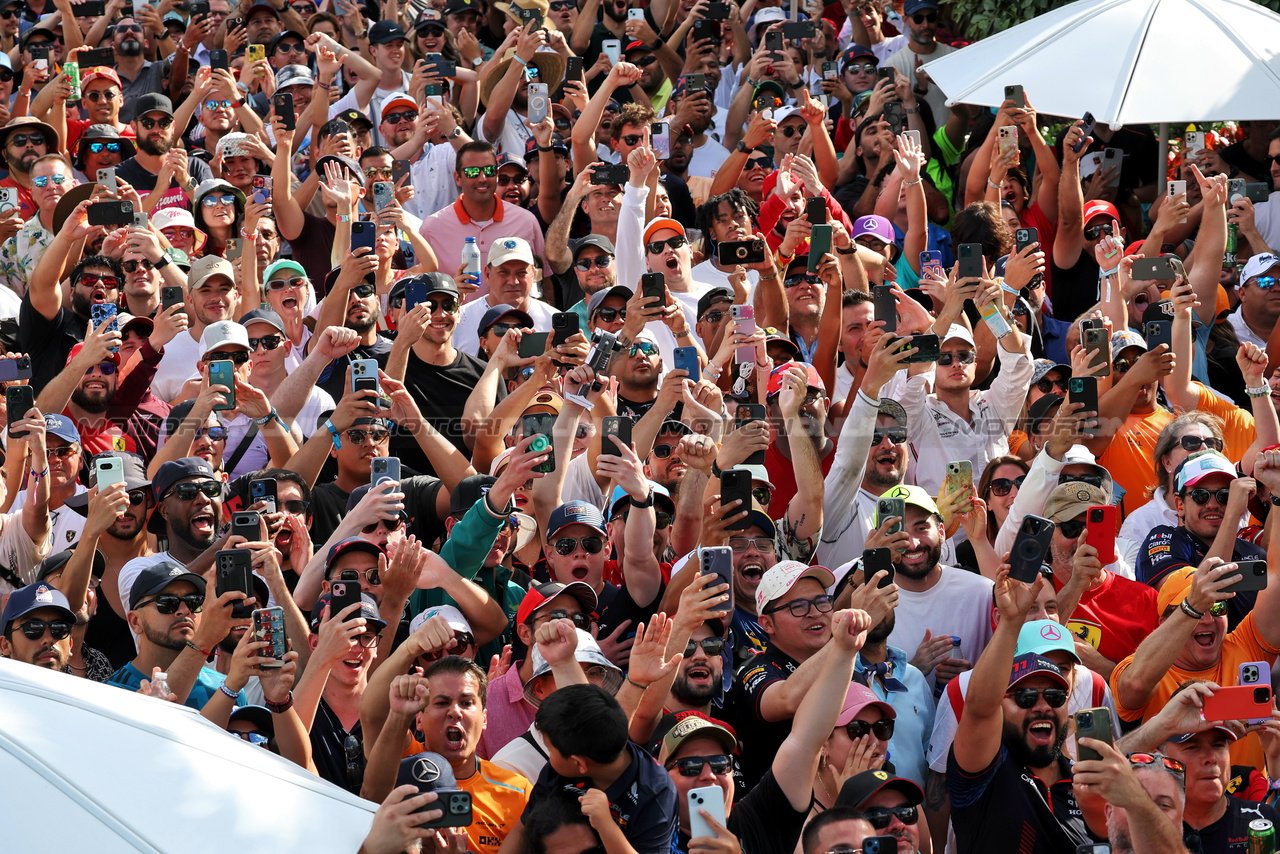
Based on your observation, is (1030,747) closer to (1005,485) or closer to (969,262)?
(1005,485)

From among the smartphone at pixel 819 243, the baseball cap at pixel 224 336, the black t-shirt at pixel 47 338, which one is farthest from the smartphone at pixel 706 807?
the black t-shirt at pixel 47 338

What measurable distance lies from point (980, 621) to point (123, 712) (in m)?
3.95

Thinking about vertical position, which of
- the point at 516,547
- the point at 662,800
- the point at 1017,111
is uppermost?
the point at 1017,111

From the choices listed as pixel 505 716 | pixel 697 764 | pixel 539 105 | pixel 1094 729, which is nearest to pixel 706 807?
pixel 697 764

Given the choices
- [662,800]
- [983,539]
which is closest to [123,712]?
[662,800]

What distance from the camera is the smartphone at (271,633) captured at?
218 inches

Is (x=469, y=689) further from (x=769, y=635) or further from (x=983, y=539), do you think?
(x=983, y=539)

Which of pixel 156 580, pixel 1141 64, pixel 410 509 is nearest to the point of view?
pixel 156 580

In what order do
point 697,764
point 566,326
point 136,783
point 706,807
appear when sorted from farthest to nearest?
1. point 566,326
2. point 697,764
3. point 706,807
4. point 136,783

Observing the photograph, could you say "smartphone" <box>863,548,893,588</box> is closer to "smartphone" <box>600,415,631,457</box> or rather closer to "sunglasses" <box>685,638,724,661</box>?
"sunglasses" <box>685,638,724,661</box>

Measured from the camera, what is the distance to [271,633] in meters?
5.61

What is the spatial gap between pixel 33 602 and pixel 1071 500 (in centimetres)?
419

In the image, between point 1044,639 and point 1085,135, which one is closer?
point 1044,639

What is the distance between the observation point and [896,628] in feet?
22.1
